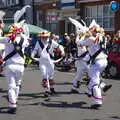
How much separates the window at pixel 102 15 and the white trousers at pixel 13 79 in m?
23.0

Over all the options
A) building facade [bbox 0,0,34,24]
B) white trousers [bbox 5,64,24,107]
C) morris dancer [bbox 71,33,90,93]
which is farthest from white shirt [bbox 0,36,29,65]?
building facade [bbox 0,0,34,24]

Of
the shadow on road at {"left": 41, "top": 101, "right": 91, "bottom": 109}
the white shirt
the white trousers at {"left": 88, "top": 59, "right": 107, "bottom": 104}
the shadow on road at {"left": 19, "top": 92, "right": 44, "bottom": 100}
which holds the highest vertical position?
the white shirt

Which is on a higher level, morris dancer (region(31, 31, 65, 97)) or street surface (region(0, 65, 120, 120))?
morris dancer (region(31, 31, 65, 97))

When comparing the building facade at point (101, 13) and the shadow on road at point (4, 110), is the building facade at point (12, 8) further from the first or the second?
the shadow on road at point (4, 110)

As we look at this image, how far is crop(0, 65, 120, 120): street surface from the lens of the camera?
11.0m

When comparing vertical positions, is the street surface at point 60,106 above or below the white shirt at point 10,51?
below

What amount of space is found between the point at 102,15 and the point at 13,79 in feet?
81.5

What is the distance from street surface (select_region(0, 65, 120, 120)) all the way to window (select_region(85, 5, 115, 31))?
18.5m

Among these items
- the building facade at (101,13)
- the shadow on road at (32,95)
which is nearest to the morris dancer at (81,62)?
the shadow on road at (32,95)

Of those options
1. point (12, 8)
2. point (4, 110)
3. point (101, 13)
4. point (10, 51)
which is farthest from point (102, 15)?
point (4, 110)

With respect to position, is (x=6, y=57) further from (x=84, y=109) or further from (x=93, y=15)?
(x=93, y=15)

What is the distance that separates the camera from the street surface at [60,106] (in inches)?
432

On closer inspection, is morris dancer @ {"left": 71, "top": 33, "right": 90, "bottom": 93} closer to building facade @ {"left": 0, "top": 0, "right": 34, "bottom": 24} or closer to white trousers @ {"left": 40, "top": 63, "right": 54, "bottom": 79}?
white trousers @ {"left": 40, "top": 63, "right": 54, "bottom": 79}

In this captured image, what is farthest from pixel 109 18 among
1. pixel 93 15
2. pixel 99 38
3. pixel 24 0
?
pixel 99 38
